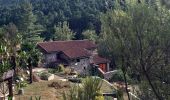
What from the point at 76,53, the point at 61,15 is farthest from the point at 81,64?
the point at 61,15

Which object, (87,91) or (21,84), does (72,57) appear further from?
(87,91)

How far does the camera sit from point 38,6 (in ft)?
312

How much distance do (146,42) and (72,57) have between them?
114 feet

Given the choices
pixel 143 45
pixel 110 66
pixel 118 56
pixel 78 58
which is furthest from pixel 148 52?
pixel 110 66

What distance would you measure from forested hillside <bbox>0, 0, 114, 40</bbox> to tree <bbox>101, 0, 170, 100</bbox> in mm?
55602

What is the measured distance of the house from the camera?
49062 millimetres

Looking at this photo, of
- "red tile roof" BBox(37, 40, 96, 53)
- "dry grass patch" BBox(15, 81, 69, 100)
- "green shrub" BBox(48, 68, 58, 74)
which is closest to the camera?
"dry grass patch" BBox(15, 81, 69, 100)

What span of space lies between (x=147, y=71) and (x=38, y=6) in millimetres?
82371

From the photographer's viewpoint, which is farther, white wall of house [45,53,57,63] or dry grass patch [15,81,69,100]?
white wall of house [45,53,57,63]

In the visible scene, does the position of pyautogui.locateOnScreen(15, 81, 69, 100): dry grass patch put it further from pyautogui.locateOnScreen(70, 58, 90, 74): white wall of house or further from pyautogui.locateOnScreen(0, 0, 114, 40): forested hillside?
pyautogui.locateOnScreen(0, 0, 114, 40): forested hillside

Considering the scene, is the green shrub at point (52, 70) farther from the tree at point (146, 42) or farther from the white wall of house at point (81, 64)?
the tree at point (146, 42)

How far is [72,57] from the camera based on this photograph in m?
48.6

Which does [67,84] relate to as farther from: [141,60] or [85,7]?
[85,7]

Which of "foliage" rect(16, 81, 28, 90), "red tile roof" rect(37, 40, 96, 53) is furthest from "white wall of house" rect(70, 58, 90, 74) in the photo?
"foliage" rect(16, 81, 28, 90)
